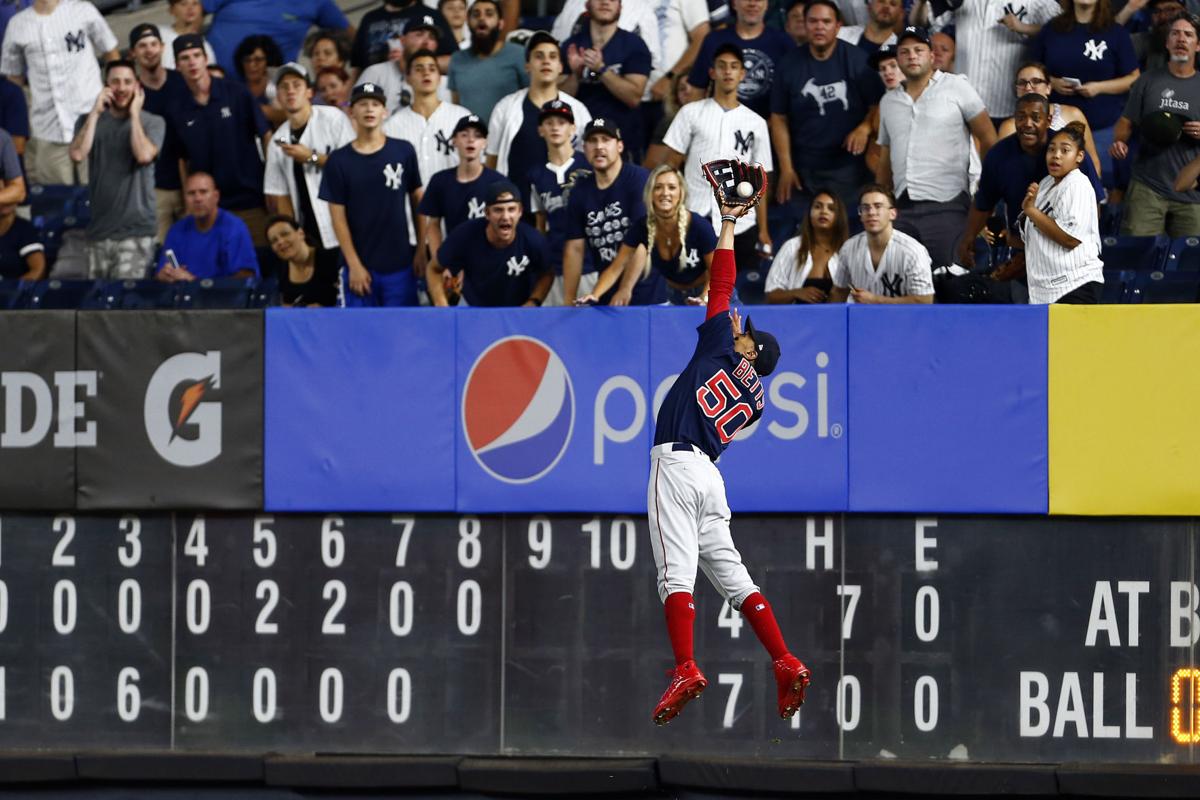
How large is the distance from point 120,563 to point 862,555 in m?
4.52

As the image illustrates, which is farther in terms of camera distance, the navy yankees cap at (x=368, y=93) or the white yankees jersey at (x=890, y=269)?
the navy yankees cap at (x=368, y=93)

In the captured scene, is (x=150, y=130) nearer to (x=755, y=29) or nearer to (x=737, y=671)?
(x=755, y=29)

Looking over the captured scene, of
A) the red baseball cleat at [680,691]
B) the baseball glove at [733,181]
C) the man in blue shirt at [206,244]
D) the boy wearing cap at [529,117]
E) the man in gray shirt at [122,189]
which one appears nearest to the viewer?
the red baseball cleat at [680,691]

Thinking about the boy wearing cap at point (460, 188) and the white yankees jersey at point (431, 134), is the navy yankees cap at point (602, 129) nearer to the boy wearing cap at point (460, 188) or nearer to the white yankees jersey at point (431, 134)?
the boy wearing cap at point (460, 188)

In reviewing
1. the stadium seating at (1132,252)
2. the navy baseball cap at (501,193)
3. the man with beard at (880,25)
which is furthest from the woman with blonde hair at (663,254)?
the man with beard at (880,25)

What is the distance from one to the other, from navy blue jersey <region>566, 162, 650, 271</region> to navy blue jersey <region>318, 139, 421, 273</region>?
57.5 inches

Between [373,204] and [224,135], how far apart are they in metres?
2.00

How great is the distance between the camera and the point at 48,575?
11711mm

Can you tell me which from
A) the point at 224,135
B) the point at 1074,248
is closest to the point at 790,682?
the point at 1074,248

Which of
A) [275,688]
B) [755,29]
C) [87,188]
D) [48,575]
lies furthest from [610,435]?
[87,188]

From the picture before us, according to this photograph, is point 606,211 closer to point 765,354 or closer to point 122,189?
point 765,354

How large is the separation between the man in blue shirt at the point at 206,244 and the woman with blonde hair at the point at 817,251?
12.3ft

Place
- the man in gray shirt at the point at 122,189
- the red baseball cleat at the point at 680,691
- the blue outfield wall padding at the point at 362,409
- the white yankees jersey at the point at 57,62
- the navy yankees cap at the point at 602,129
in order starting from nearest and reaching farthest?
the red baseball cleat at the point at 680,691 < the blue outfield wall padding at the point at 362,409 < the navy yankees cap at the point at 602,129 < the man in gray shirt at the point at 122,189 < the white yankees jersey at the point at 57,62

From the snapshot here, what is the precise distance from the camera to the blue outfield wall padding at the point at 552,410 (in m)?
11.3
